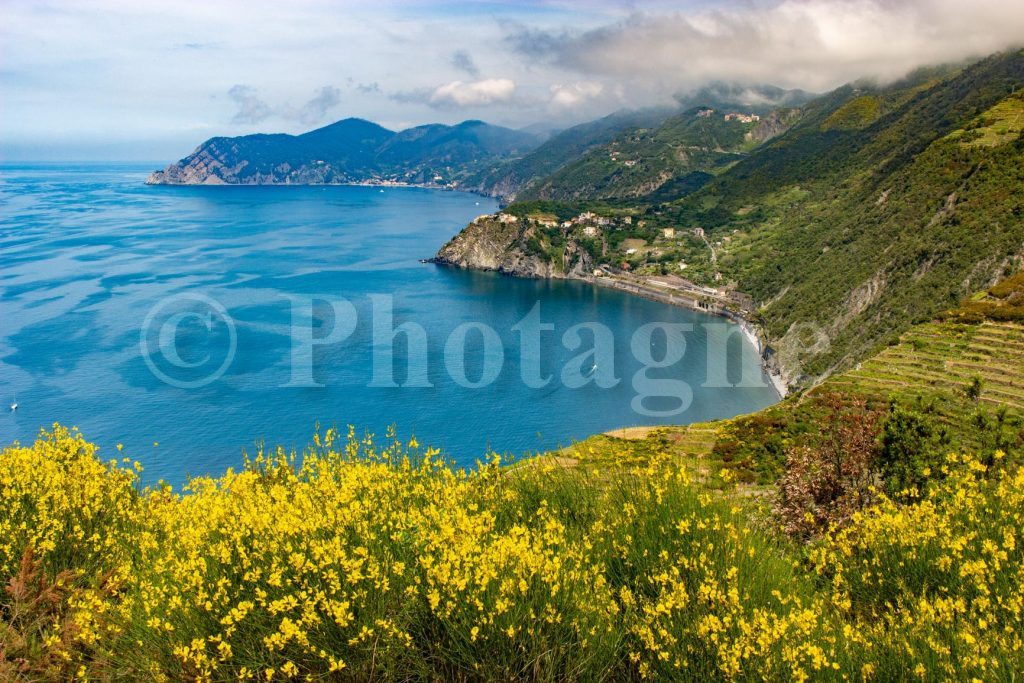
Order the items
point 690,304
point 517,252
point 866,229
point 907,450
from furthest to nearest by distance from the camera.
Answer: point 517,252
point 690,304
point 866,229
point 907,450

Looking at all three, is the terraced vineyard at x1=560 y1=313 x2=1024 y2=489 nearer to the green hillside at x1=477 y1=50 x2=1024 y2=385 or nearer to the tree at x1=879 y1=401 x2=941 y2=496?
the tree at x1=879 y1=401 x2=941 y2=496

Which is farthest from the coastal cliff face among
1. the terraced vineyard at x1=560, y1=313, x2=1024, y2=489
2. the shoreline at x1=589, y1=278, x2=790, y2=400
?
the terraced vineyard at x1=560, y1=313, x2=1024, y2=489

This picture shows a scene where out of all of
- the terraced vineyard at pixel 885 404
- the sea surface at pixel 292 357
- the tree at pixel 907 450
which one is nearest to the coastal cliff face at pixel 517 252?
the sea surface at pixel 292 357

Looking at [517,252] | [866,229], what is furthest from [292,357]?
[866,229]

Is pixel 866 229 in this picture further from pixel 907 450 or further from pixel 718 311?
pixel 907 450

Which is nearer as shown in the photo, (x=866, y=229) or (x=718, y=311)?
(x=866, y=229)

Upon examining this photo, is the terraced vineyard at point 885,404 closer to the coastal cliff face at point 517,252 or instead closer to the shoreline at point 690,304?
the shoreline at point 690,304
